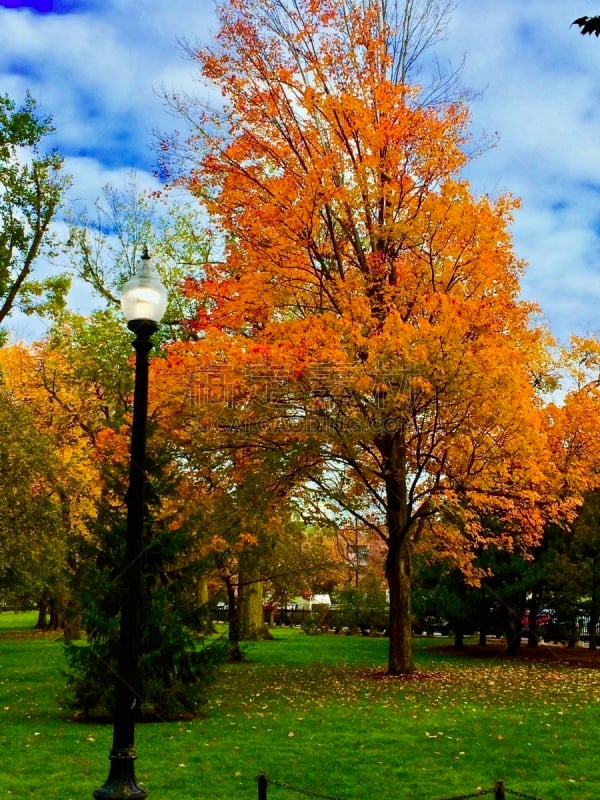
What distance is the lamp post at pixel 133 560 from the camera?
5.33m

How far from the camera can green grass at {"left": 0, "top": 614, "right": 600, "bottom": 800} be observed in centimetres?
732

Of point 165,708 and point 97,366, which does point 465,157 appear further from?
point 97,366

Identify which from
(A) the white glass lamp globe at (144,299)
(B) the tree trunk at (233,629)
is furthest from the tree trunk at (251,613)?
(A) the white glass lamp globe at (144,299)

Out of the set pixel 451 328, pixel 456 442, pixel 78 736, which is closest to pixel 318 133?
pixel 451 328

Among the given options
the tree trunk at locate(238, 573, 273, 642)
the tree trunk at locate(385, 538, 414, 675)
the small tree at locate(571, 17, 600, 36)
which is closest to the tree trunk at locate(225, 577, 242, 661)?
the tree trunk at locate(238, 573, 273, 642)

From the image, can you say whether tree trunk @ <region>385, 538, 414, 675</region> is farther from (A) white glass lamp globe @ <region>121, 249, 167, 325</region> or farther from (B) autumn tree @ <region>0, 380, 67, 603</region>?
(A) white glass lamp globe @ <region>121, 249, 167, 325</region>

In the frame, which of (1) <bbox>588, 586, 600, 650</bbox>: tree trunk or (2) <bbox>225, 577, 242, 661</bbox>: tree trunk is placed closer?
(2) <bbox>225, 577, 242, 661</bbox>: tree trunk

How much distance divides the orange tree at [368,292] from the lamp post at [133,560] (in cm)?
728

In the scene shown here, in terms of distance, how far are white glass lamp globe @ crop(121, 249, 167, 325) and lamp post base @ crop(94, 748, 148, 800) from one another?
10.1 ft

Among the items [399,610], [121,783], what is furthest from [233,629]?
[121,783]

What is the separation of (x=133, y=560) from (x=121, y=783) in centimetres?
148

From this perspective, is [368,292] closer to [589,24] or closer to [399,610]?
[399,610]

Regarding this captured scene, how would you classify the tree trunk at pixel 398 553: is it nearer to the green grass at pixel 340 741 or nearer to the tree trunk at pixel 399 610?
the tree trunk at pixel 399 610

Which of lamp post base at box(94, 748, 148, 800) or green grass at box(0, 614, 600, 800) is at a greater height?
lamp post base at box(94, 748, 148, 800)
